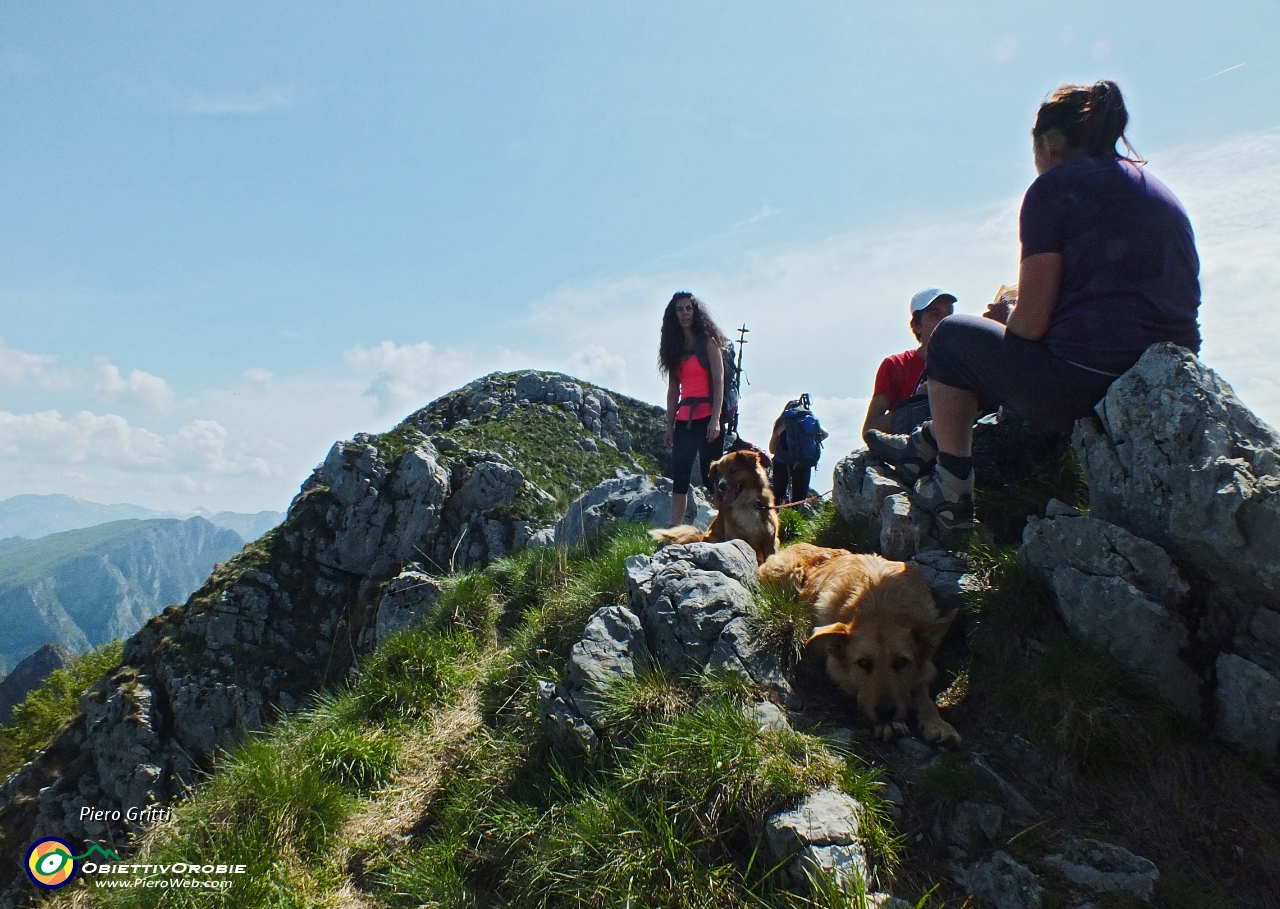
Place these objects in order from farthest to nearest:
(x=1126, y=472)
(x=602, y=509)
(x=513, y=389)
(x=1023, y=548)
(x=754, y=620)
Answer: (x=513, y=389) → (x=602, y=509) → (x=754, y=620) → (x=1023, y=548) → (x=1126, y=472)

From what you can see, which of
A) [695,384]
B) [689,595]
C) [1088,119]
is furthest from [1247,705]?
[695,384]

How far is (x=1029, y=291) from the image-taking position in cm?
427

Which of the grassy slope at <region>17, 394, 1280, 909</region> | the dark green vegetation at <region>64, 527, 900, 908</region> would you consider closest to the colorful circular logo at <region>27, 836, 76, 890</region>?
the grassy slope at <region>17, 394, 1280, 909</region>

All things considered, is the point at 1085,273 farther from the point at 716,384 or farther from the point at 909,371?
the point at 716,384

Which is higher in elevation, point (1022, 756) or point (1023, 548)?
point (1023, 548)

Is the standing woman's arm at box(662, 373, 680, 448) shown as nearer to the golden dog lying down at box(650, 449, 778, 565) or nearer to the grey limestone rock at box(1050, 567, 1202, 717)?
the golden dog lying down at box(650, 449, 778, 565)

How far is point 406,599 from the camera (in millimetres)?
9500

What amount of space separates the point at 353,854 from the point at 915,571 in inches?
168

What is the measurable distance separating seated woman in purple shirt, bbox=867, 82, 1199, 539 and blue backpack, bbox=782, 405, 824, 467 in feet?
17.0

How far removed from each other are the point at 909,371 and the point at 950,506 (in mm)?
2513

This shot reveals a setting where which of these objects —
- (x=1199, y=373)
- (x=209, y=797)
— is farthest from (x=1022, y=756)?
(x=209, y=797)

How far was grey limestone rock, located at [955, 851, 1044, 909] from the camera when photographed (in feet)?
9.98

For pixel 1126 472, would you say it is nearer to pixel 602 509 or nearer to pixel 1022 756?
pixel 1022 756

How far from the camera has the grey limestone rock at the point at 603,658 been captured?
464 cm
